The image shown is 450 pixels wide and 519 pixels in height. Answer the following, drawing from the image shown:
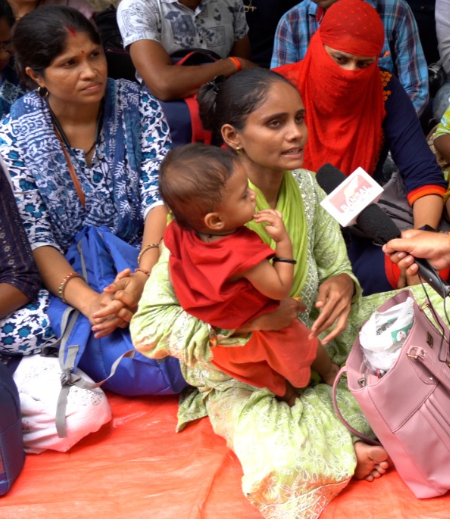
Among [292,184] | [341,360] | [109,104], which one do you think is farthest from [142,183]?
[341,360]

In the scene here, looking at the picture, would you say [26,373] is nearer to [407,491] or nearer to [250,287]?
[250,287]

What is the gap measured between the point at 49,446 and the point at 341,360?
3.23 ft

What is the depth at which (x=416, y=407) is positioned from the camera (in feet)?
6.41

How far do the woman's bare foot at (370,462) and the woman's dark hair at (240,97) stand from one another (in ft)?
3.23

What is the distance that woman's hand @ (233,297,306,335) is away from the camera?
2.02 metres

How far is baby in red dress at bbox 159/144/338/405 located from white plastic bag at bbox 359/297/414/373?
7.3 inches

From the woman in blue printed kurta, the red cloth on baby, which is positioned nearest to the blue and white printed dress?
the woman in blue printed kurta

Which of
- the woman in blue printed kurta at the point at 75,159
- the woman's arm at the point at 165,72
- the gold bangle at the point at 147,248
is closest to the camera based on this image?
the woman in blue printed kurta at the point at 75,159

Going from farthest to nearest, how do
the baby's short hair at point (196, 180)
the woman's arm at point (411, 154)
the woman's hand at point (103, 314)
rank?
1. the woman's arm at point (411, 154)
2. the woman's hand at point (103, 314)
3. the baby's short hair at point (196, 180)

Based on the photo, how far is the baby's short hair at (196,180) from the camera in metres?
1.82

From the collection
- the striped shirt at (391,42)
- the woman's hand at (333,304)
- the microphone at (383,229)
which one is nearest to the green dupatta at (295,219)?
the woman's hand at (333,304)

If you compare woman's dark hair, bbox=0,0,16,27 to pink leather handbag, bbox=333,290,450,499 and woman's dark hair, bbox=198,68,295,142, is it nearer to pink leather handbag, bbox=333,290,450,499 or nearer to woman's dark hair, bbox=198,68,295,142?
woman's dark hair, bbox=198,68,295,142

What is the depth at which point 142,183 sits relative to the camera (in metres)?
2.89

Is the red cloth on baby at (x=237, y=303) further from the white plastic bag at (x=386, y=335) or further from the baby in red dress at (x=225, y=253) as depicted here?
the white plastic bag at (x=386, y=335)
